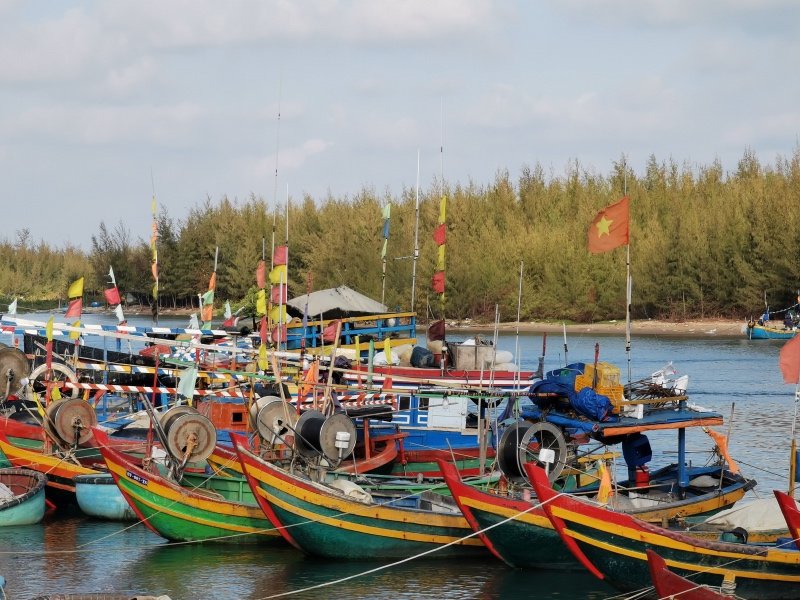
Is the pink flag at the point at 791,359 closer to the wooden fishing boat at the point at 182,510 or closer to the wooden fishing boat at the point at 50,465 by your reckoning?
the wooden fishing boat at the point at 182,510

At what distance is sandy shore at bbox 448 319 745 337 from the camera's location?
261 ft

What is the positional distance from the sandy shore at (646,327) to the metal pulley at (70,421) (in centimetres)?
5903

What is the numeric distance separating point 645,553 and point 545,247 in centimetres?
7275

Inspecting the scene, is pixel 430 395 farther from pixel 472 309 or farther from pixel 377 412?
pixel 472 309

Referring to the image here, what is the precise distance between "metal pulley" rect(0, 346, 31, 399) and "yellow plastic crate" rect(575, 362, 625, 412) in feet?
38.9

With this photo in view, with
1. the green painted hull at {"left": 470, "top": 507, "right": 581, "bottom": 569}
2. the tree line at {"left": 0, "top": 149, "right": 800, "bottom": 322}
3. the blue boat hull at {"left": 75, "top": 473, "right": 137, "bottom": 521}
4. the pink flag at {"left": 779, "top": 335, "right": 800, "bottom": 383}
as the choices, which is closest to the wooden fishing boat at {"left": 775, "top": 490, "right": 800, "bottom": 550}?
the pink flag at {"left": 779, "top": 335, "right": 800, "bottom": 383}

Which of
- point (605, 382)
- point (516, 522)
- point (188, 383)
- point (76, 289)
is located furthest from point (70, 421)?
point (605, 382)

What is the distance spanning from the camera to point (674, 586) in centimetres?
1405

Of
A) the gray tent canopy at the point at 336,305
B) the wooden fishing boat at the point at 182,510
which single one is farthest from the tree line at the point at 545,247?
the wooden fishing boat at the point at 182,510

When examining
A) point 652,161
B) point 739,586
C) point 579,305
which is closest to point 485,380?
point 739,586

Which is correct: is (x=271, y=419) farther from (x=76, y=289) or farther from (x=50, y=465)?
(x=76, y=289)

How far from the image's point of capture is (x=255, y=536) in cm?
2014

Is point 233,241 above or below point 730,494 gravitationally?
above

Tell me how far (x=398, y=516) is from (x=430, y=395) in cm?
408
